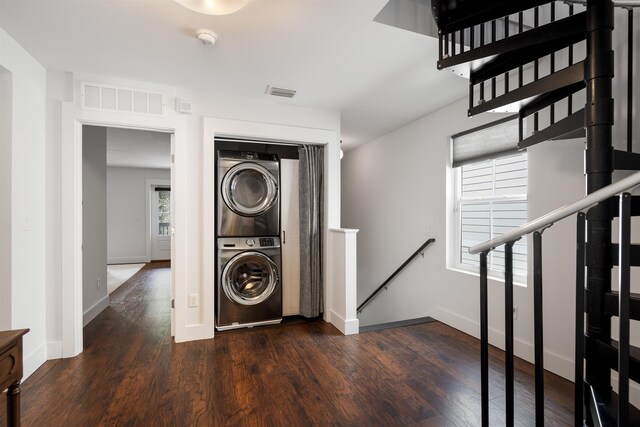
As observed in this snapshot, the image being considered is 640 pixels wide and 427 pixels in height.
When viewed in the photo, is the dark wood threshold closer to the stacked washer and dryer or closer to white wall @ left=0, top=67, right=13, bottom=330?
the stacked washer and dryer

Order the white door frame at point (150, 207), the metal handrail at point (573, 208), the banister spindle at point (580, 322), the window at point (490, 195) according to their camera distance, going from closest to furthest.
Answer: the metal handrail at point (573, 208) → the banister spindle at point (580, 322) → the window at point (490, 195) → the white door frame at point (150, 207)

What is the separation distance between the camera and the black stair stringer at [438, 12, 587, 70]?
4.82 feet

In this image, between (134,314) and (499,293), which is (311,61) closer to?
(499,293)

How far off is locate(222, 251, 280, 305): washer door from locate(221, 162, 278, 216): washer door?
484 mm

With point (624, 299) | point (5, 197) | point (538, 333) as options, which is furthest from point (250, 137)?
point (624, 299)

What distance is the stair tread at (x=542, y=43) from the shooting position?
1.47 meters

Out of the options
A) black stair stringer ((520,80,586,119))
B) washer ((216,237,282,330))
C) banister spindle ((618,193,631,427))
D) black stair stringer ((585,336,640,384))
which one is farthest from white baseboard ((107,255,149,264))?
banister spindle ((618,193,631,427))

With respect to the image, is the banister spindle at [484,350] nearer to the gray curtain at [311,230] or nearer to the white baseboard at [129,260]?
the gray curtain at [311,230]

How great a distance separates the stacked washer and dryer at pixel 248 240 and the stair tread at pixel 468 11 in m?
2.07

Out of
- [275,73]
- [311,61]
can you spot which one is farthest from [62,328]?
[311,61]

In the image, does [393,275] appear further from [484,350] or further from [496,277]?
[484,350]

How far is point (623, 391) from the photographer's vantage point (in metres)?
0.90

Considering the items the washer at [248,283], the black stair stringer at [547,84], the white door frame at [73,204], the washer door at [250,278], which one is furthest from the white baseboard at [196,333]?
the black stair stringer at [547,84]

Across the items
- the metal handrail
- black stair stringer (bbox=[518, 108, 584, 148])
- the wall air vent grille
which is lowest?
the metal handrail
